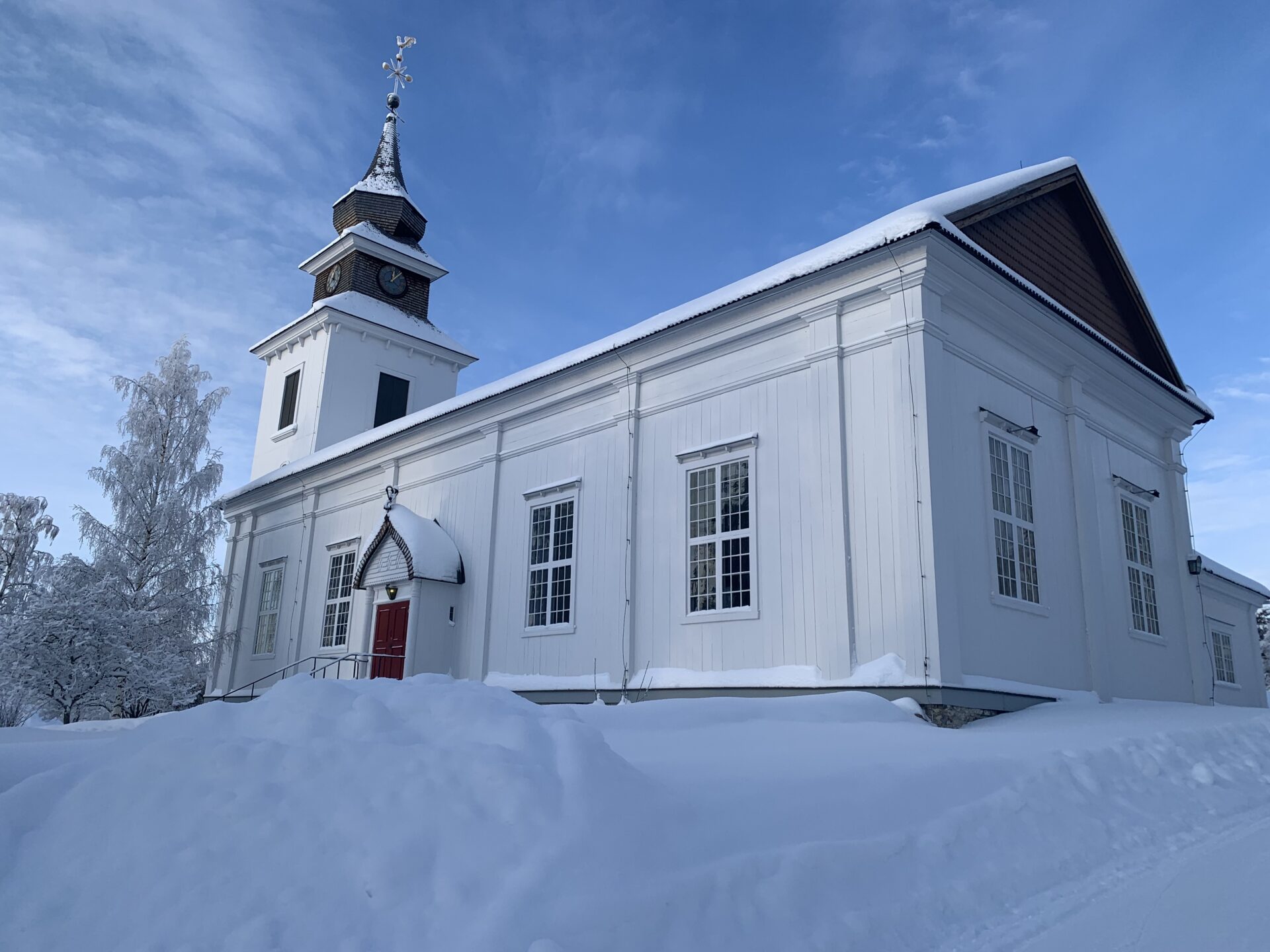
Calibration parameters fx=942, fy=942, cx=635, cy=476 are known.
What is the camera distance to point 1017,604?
39.8 ft

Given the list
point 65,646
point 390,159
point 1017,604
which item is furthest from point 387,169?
point 1017,604

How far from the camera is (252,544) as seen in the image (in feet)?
83.4

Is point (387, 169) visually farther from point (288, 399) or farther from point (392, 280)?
point (288, 399)

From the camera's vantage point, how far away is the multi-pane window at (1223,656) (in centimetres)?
2114

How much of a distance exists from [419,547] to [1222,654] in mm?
18158

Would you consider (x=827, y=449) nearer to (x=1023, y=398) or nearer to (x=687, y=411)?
(x=687, y=411)

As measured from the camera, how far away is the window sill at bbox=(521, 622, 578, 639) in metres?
15.1

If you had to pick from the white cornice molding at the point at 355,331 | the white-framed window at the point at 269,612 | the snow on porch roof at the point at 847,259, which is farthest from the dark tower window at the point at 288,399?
the snow on porch roof at the point at 847,259

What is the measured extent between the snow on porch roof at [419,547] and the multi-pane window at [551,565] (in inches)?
84.2

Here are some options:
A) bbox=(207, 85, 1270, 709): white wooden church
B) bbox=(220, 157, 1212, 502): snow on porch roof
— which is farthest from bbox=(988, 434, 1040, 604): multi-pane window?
bbox=(220, 157, 1212, 502): snow on porch roof

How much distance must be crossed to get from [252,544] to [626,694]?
1556 centimetres

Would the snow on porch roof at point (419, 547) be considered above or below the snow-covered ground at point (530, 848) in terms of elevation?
above

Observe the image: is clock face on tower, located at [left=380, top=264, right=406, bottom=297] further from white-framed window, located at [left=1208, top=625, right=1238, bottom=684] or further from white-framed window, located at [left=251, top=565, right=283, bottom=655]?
white-framed window, located at [left=1208, top=625, right=1238, bottom=684]

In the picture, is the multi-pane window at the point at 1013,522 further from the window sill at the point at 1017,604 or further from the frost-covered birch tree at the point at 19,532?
the frost-covered birch tree at the point at 19,532
